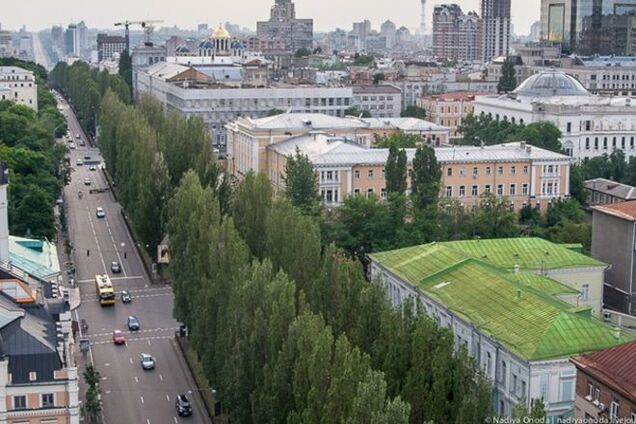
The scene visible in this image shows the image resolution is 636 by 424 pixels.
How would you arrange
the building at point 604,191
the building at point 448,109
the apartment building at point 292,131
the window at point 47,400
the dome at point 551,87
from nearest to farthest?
the window at point 47,400
the building at point 604,191
the apartment building at point 292,131
the dome at point 551,87
the building at point 448,109

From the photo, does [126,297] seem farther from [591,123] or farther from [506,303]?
[591,123]

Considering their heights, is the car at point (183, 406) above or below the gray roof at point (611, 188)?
below

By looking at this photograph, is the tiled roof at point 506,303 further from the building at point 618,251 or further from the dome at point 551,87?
the dome at point 551,87

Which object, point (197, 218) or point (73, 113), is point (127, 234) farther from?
point (73, 113)

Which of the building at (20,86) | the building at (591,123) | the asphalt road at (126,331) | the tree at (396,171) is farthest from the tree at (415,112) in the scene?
the tree at (396,171)

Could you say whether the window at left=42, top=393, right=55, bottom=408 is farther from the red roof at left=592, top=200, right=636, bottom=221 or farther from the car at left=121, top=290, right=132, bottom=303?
the red roof at left=592, top=200, right=636, bottom=221

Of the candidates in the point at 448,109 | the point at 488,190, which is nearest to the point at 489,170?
the point at 488,190
